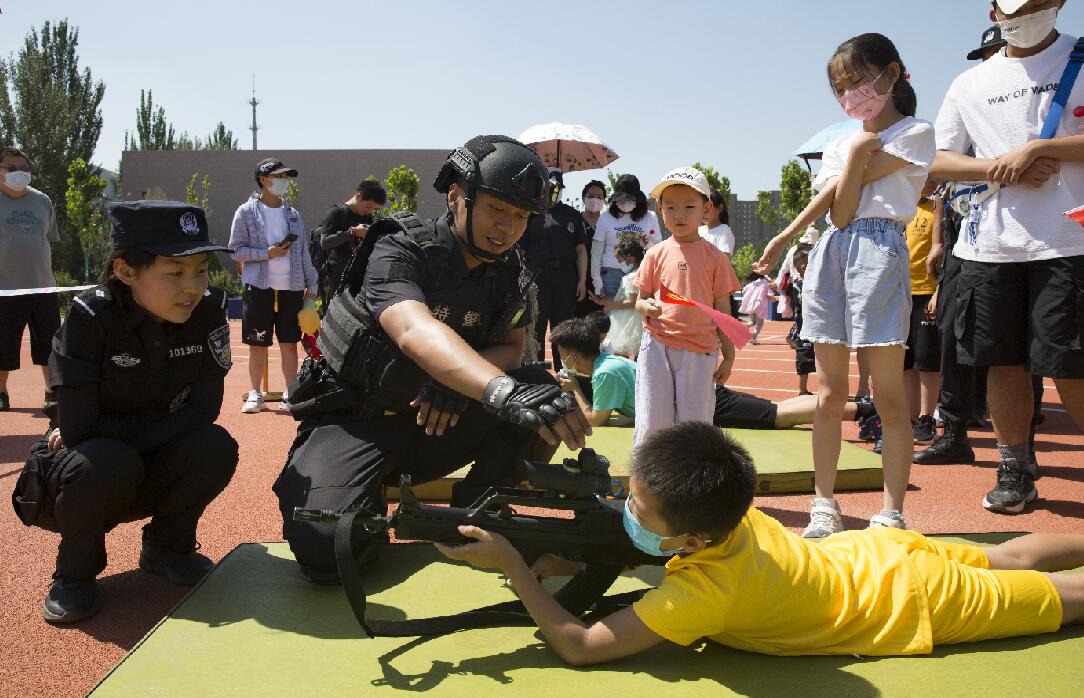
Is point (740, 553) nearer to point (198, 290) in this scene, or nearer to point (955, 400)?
point (198, 290)

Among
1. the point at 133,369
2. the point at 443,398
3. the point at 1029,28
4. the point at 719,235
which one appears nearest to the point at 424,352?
the point at 443,398

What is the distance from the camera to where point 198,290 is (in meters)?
3.21

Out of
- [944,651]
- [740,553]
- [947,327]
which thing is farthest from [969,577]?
[947,327]

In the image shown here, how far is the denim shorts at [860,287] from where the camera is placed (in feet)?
12.1

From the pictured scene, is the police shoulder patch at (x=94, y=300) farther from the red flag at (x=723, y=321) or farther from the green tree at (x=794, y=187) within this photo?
the green tree at (x=794, y=187)

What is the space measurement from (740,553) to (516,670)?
27.7 inches

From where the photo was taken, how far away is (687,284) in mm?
4434

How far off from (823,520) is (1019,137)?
206 centimetres

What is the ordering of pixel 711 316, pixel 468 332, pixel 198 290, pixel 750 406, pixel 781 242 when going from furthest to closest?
pixel 750 406 < pixel 711 316 < pixel 781 242 < pixel 468 332 < pixel 198 290

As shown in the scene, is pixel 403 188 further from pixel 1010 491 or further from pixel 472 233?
pixel 472 233

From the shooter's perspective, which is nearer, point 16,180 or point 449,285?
point 449,285

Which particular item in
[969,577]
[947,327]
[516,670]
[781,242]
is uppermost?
[781,242]

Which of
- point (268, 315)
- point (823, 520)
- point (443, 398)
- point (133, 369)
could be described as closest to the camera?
point (443, 398)

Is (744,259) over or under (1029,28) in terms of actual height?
under
